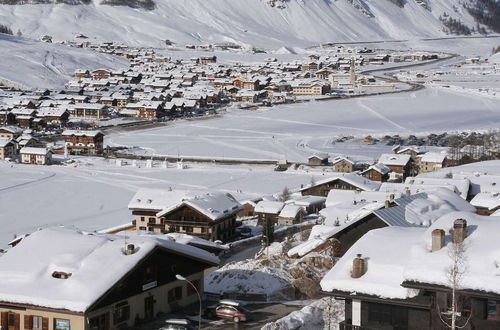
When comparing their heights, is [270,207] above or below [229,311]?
below

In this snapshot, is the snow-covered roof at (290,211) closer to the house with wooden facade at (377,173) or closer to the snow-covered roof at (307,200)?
the snow-covered roof at (307,200)

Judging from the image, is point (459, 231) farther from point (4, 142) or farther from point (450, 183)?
point (4, 142)

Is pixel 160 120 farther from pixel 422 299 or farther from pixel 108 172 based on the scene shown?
pixel 422 299

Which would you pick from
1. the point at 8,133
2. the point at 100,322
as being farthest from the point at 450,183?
the point at 8,133

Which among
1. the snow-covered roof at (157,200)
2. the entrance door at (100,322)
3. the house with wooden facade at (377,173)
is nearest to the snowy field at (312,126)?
the house with wooden facade at (377,173)

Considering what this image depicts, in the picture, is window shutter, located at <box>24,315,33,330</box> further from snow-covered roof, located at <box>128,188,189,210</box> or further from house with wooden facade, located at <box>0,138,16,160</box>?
house with wooden facade, located at <box>0,138,16,160</box>

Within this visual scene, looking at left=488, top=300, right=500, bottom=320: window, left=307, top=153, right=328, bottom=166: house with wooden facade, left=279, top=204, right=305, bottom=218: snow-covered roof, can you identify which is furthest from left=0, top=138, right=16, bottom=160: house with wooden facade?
left=488, top=300, right=500, bottom=320: window

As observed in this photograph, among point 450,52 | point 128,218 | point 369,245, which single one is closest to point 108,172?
point 128,218
